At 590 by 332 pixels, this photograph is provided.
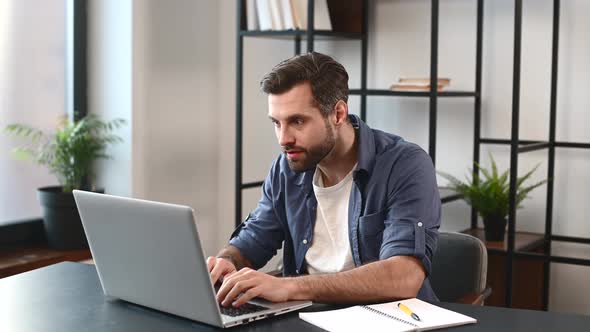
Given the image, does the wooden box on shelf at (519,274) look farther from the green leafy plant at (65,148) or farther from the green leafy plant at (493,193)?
the green leafy plant at (65,148)

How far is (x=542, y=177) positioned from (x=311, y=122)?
5.63 feet

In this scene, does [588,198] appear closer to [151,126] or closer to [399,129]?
[399,129]

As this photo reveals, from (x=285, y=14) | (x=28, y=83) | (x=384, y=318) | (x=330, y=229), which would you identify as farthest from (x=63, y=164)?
(x=384, y=318)

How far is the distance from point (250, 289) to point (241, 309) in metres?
0.05

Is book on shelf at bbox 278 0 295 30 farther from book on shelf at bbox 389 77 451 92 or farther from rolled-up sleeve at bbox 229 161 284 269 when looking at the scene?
rolled-up sleeve at bbox 229 161 284 269

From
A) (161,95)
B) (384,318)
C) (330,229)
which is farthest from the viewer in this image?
(161,95)

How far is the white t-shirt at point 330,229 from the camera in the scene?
222 cm

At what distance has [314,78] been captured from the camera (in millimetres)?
2111

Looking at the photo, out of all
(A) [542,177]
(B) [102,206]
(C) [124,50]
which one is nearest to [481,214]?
(A) [542,177]

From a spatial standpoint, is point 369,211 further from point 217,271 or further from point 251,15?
point 251,15

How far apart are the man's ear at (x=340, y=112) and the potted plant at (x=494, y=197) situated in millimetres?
1351

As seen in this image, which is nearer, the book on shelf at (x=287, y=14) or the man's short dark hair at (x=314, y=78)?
the man's short dark hair at (x=314, y=78)

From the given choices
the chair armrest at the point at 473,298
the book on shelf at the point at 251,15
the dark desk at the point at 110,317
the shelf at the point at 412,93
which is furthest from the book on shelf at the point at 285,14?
the dark desk at the point at 110,317

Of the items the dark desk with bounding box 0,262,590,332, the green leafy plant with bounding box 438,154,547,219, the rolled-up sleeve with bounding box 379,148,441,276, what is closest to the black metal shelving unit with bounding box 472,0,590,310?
the green leafy plant with bounding box 438,154,547,219
